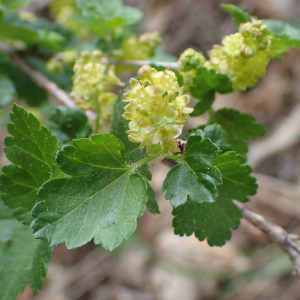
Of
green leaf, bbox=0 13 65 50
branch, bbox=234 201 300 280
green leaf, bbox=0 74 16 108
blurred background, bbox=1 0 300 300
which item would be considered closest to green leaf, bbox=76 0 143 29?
green leaf, bbox=0 13 65 50

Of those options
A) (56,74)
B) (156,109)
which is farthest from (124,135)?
(56,74)

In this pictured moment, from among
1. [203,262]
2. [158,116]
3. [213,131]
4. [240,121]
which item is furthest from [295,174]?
[158,116]

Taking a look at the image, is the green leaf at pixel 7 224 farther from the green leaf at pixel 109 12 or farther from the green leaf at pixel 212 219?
the green leaf at pixel 109 12

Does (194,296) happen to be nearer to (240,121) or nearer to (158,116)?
(240,121)

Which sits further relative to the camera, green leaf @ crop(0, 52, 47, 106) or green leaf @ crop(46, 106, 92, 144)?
green leaf @ crop(0, 52, 47, 106)

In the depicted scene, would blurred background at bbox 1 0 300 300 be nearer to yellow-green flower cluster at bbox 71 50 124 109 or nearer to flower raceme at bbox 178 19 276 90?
flower raceme at bbox 178 19 276 90
